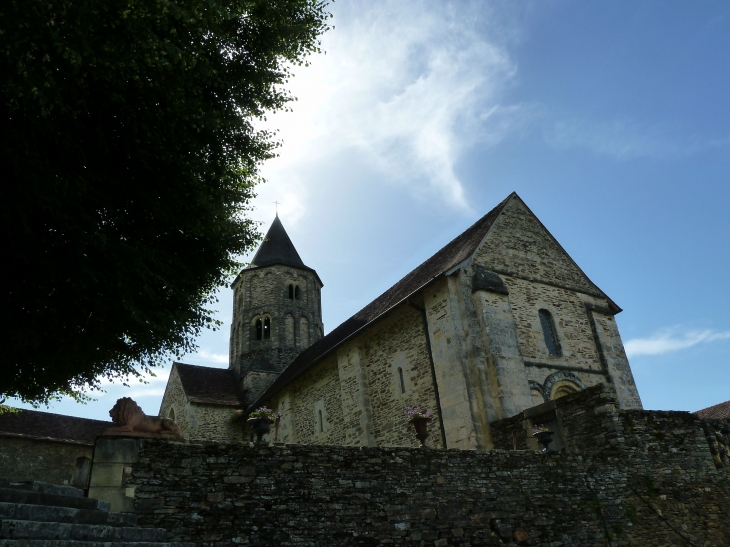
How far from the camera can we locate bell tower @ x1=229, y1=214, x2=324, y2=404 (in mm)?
28312

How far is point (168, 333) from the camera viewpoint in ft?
32.9

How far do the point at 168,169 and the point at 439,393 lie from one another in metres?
8.18

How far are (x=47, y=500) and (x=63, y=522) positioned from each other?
63 centimetres

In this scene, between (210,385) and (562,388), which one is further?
(210,385)

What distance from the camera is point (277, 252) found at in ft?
107

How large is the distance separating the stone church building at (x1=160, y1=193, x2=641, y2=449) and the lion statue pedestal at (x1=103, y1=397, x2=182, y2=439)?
695 centimetres

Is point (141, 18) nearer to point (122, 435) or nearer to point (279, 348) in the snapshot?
point (122, 435)

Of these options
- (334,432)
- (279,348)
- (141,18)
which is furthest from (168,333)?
(279,348)

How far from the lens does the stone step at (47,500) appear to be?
5.81m

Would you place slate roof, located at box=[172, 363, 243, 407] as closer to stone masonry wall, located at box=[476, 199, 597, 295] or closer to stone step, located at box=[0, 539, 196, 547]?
stone masonry wall, located at box=[476, 199, 597, 295]

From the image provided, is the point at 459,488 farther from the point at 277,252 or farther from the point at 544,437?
the point at 277,252

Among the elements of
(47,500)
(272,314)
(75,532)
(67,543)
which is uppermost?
(272,314)

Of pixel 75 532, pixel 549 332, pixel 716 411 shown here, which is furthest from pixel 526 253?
pixel 716 411

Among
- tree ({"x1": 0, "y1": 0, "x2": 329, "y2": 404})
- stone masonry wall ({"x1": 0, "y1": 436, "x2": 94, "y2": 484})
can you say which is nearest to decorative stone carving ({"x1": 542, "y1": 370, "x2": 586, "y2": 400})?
tree ({"x1": 0, "y1": 0, "x2": 329, "y2": 404})
